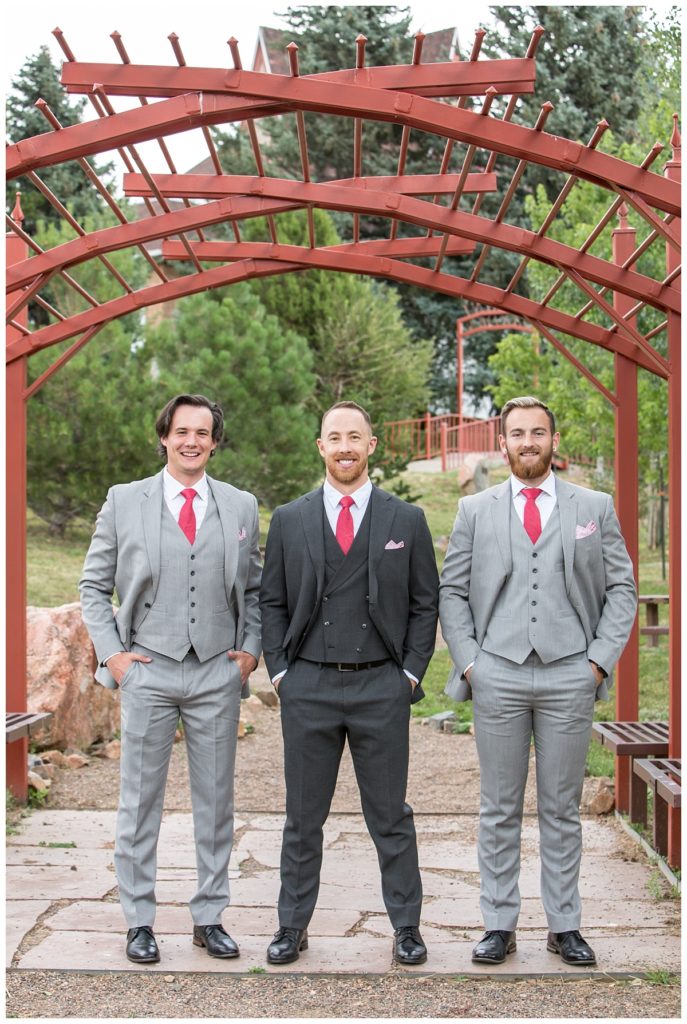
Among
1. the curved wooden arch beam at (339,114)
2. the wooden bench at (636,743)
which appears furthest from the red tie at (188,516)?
the wooden bench at (636,743)

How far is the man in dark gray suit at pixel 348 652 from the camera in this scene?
475 cm

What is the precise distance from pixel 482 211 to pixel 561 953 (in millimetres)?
23997

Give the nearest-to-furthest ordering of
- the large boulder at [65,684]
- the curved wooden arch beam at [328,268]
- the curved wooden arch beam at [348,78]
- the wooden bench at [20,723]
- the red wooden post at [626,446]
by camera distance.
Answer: the curved wooden arch beam at [348,78] < the wooden bench at [20,723] < the red wooden post at [626,446] < the curved wooden arch beam at [328,268] < the large boulder at [65,684]

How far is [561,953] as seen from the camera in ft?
15.9

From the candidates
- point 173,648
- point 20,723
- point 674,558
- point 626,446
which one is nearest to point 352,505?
point 173,648

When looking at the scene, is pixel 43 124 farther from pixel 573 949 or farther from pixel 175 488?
pixel 573 949

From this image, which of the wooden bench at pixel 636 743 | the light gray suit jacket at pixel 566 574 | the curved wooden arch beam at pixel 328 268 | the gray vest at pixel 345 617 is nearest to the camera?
the gray vest at pixel 345 617

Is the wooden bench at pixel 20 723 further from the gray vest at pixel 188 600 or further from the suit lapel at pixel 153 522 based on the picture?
the suit lapel at pixel 153 522

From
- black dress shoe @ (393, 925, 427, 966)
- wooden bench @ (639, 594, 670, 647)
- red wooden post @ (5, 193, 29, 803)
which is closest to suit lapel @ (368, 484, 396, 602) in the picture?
black dress shoe @ (393, 925, 427, 966)

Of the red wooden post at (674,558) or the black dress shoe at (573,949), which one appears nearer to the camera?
the black dress shoe at (573,949)

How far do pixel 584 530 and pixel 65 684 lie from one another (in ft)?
17.8

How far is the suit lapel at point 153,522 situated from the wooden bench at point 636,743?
2.97 metres

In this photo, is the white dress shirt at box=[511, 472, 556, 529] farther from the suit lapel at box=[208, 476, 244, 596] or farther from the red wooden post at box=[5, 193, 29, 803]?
the red wooden post at box=[5, 193, 29, 803]

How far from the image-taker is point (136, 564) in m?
4.92
